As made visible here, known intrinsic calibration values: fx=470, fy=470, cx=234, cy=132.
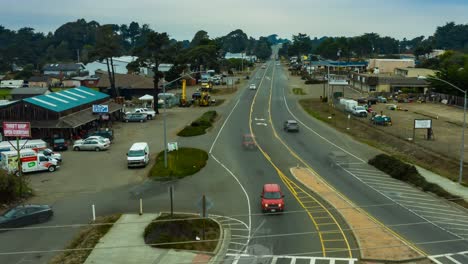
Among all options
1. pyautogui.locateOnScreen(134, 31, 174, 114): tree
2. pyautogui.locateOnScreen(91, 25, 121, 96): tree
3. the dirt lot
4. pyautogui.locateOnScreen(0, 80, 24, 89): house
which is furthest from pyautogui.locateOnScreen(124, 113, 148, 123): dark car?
pyautogui.locateOnScreen(0, 80, 24, 89): house

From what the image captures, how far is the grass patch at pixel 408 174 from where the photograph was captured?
33.4 metres

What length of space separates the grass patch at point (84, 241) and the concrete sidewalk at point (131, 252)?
0.35m

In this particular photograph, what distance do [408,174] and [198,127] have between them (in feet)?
103

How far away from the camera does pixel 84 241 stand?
83.4 feet

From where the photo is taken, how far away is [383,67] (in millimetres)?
152500

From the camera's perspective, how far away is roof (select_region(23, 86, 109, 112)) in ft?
185

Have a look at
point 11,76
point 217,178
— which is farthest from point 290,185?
point 11,76

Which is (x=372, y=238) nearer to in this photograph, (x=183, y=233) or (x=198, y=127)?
(x=183, y=233)

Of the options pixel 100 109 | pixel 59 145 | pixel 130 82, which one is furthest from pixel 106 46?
pixel 59 145

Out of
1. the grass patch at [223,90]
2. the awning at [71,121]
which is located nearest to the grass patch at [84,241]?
the awning at [71,121]

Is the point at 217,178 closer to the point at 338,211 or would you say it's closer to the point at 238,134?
the point at 338,211

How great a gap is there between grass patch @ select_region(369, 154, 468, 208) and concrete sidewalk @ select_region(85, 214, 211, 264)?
19.2m

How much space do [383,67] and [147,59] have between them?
97.4 m

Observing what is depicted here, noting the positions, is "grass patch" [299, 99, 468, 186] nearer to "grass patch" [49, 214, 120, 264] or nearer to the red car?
the red car
